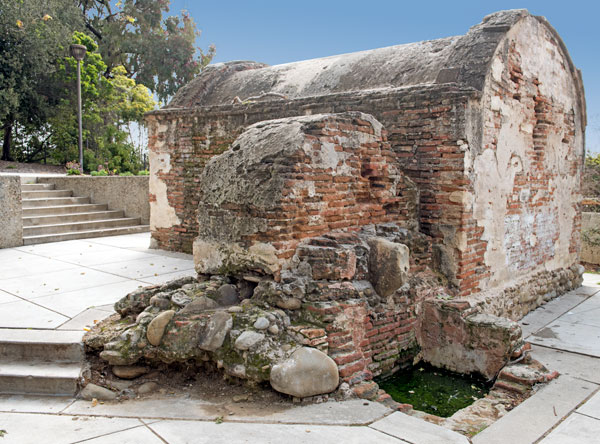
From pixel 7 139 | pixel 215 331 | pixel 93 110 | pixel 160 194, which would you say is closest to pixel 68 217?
pixel 160 194

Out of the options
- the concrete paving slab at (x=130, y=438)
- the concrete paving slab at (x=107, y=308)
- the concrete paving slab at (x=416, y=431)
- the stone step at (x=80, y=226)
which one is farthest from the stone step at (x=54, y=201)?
the concrete paving slab at (x=416, y=431)

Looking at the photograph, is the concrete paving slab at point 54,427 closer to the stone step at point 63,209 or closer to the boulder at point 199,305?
the boulder at point 199,305

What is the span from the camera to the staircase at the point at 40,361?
3.99 metres

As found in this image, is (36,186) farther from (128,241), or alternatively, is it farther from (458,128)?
(458,128)

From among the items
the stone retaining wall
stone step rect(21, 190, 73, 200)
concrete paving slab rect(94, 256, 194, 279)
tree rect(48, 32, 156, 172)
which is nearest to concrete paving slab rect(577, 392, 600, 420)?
concrete paving slab rect(94, 256, 194, 279)

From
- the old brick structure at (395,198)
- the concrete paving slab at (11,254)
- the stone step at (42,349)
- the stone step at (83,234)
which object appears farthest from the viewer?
the stone step at (83,234)

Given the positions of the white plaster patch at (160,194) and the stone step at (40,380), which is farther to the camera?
the white plaster patch at (160,194)

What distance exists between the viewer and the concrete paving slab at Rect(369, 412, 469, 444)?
10.6 ft

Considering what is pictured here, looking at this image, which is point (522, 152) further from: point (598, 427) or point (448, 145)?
point (598, 427)

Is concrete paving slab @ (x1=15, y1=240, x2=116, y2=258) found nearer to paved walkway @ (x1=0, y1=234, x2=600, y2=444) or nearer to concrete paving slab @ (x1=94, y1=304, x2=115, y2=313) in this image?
paved walkway @ (x1=0, y1=234, x2=600, y2=444)

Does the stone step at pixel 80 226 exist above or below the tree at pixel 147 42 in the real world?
below

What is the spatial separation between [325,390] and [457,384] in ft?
5.90

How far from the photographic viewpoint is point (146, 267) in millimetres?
7465

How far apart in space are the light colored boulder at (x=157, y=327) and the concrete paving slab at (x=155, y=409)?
1.59 feet
